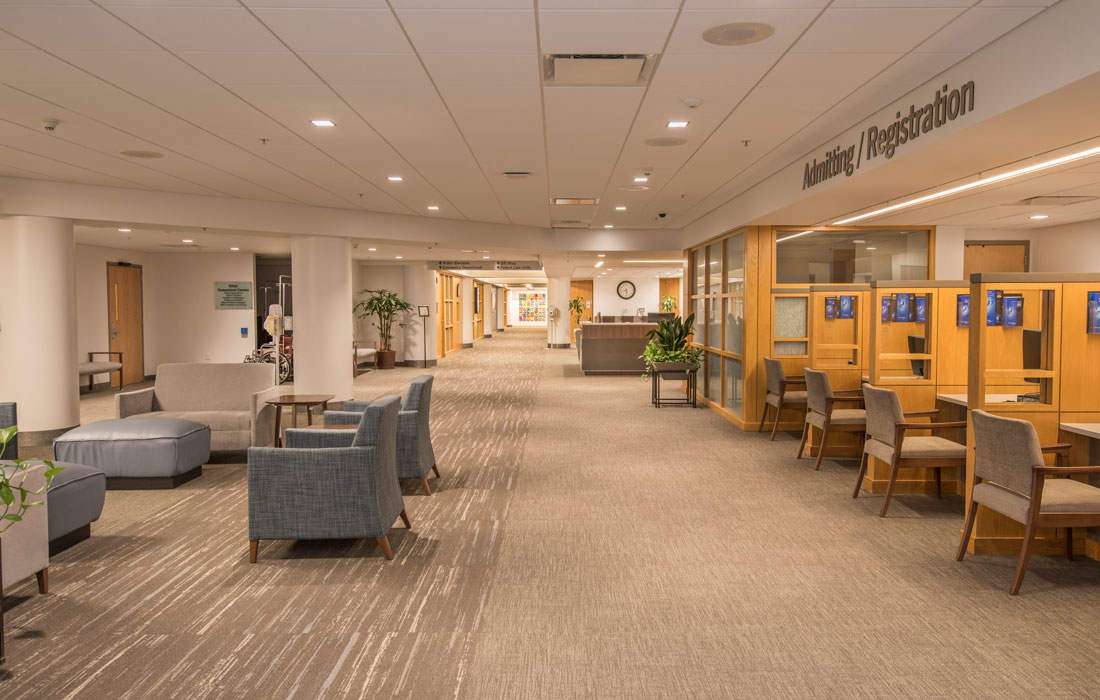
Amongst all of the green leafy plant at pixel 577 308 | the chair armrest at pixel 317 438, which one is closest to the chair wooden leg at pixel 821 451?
the chair armrest at pixel 317 438

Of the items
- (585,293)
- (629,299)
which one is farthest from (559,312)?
(585,293)

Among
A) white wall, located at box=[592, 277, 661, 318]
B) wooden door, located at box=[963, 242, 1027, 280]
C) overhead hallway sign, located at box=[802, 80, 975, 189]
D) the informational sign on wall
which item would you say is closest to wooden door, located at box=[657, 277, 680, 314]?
white wall, located at box=[592, 277, 661, 318]

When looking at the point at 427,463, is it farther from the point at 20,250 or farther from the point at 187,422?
the point at 20,250

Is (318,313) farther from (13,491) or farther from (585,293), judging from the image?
(585,293)

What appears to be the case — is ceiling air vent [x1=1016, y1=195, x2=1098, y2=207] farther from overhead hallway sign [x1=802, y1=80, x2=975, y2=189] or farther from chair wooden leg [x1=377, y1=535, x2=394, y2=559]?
chair wooden leg [x1=377, y1=535, x2=394, y2=559]

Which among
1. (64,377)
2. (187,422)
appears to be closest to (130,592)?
(187,422)

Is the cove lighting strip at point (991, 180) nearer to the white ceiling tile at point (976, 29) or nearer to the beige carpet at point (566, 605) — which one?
the white ceiling tile at point (976, 29)

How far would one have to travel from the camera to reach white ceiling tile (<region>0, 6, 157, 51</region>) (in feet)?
9.82

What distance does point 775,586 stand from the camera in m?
3.62

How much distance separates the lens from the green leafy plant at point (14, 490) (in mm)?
2670

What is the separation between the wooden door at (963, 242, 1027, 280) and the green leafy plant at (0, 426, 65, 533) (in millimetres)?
10313

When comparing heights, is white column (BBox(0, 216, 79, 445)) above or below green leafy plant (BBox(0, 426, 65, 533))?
above

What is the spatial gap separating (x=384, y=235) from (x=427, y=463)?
492 cm

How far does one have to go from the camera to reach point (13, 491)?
3418 millimetres
